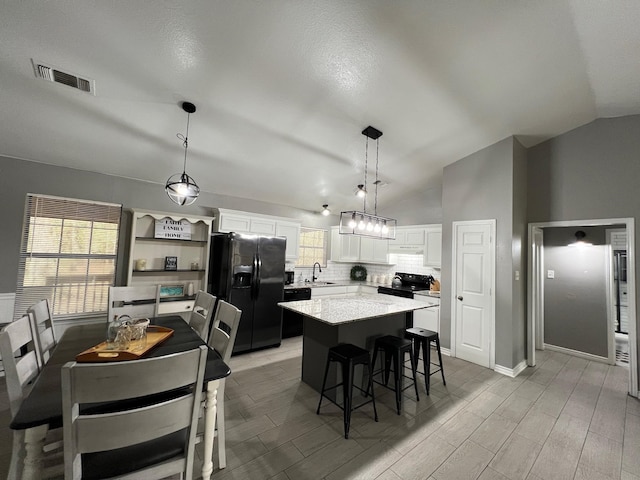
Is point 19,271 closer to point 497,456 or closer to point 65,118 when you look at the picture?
point 65,118

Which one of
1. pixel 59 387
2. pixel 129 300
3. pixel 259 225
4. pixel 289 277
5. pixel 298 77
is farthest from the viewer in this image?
pixel 289 277

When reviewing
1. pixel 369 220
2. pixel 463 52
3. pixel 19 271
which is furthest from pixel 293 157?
pixel 19 271

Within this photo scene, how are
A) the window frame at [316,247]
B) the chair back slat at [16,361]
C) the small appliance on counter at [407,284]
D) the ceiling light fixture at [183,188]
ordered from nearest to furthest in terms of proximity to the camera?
the chair back slat at [16,361] → the ceiling light fixture at [183,188] → the small appliance on counter at [407,284] → the window frame at [316,247]

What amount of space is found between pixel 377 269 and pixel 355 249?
765 millimetres

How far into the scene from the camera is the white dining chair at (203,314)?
2379mm

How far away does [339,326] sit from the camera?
276cm

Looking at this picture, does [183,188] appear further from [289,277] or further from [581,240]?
[581,240]

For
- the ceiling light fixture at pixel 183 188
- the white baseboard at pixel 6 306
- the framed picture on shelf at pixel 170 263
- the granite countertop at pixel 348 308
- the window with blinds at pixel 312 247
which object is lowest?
the white baseboard at pixel 6 306

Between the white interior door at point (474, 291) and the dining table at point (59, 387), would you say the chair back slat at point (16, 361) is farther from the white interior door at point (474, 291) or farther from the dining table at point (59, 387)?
the white interior door at point (474, 291)

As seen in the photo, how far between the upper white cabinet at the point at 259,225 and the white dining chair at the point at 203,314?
1939 millimetres

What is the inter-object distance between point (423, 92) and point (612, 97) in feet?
7.39

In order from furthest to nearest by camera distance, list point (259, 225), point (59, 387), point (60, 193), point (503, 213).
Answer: point (259, 225), point (503, 213), point (60, 193), point (59, 387)

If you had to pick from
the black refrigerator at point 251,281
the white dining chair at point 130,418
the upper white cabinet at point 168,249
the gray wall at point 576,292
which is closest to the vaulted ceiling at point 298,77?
the upper white cabinet at point 168,249

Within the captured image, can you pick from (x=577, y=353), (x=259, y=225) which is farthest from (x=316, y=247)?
(x=577, y=353)
